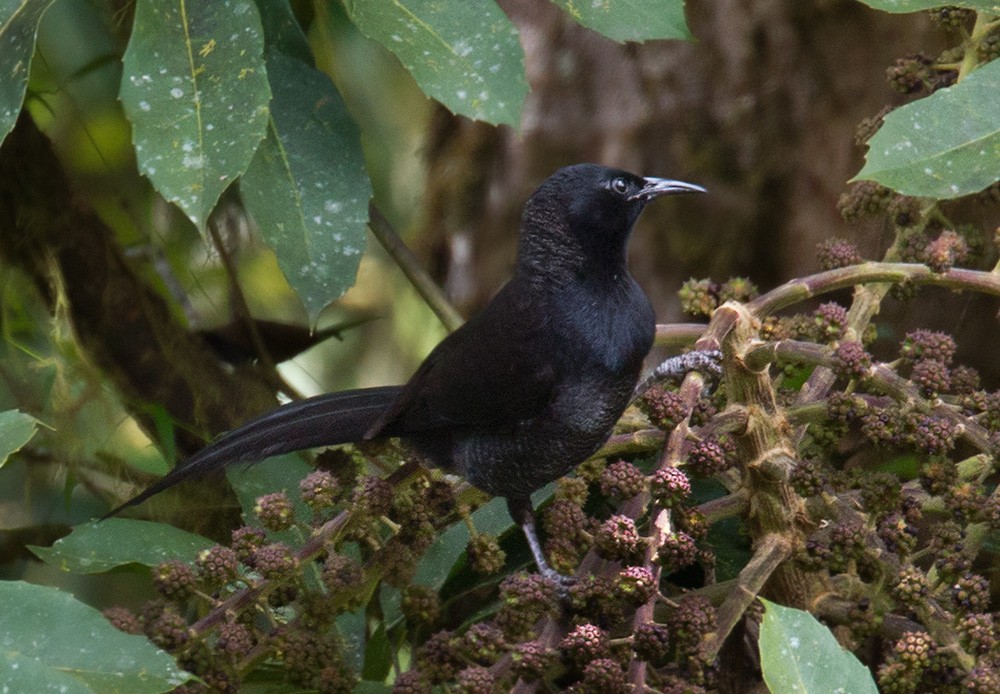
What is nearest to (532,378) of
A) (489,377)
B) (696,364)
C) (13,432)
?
(489,377)

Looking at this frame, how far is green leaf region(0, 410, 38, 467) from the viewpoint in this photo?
1347mm

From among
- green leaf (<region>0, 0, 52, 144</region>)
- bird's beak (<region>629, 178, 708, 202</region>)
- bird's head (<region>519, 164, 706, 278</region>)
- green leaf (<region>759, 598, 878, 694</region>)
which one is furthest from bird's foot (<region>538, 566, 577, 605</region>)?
green leaf (<region>0, 0, 52, 144</region>)

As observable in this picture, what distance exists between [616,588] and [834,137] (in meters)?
1.13

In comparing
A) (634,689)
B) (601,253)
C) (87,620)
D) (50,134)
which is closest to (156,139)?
(87,620)

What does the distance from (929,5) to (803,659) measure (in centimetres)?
82

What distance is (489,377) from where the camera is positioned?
6.09 ft

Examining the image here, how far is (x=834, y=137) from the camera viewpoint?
2195 mm

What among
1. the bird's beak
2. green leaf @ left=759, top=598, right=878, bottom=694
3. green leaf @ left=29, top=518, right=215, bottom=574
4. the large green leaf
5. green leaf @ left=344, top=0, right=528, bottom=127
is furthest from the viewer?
the bird's beak

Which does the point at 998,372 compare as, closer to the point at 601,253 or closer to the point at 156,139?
the point at 601,253

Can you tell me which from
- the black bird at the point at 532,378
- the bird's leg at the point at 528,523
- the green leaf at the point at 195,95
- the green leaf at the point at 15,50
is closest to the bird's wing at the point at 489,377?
the black bird at the point at 532,378

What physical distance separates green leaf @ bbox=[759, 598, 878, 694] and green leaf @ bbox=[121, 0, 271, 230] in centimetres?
74

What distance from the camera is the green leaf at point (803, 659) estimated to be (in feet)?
3.69

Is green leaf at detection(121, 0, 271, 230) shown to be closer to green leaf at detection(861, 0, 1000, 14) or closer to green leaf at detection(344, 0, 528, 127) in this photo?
green leaf at detection(344, 0, 528, 127)

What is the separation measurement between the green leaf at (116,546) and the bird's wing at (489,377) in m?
0.30
